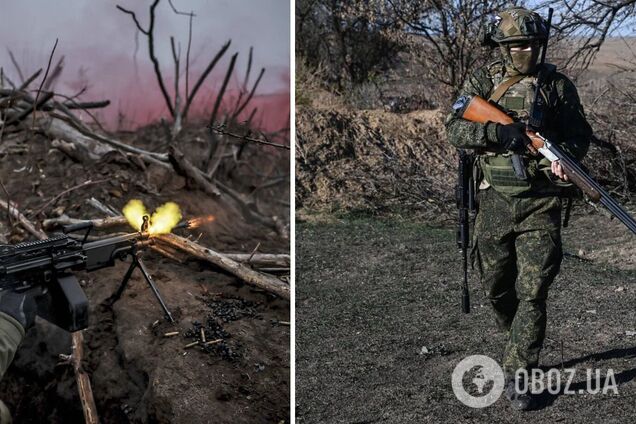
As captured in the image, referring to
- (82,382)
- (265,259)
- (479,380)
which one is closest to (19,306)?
(82,382)

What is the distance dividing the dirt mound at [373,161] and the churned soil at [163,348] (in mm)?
643

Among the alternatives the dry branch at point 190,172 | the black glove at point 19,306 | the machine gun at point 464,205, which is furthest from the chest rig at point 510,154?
the black glove at point 19,306

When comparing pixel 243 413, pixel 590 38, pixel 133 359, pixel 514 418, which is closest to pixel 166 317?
pixel 133 359

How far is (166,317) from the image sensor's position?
12.5 ft

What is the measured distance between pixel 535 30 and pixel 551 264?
1024 millimetres

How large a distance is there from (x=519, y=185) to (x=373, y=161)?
800 millimetres

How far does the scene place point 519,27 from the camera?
3162mm

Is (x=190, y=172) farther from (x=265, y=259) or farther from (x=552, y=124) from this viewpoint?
(x=552, y=124)

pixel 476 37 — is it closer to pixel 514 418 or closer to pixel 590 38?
pixel 590 38

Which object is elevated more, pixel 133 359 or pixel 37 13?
pixel 37 13

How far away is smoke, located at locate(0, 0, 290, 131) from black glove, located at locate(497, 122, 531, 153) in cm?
151

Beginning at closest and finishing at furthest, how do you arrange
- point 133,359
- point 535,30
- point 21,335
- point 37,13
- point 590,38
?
1. point 21,335
2. point 535,30
3. point 590,38
4. point 133,359
5. point 37,13

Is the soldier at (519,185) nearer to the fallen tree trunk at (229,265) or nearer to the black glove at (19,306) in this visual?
the fallen tree trunk at (229,265)

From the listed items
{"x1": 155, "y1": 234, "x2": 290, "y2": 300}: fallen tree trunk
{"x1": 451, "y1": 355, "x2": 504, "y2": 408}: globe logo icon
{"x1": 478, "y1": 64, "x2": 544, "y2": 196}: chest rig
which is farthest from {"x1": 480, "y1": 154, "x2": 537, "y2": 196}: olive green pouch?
{"x1": 155, "y1": 234, "x2": 290, "y2": 300}: fallen tree trunk
